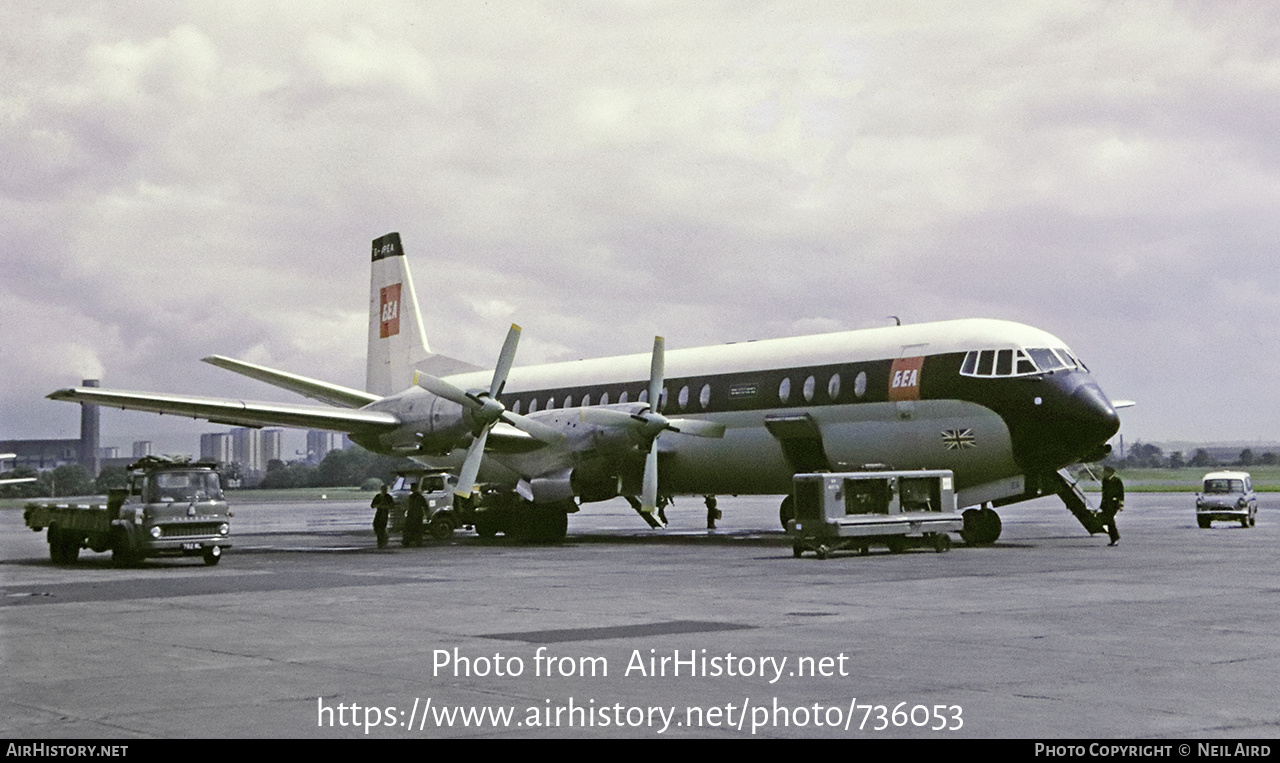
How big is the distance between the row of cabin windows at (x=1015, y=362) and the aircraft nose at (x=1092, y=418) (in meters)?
0.90

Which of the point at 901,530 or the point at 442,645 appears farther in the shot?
the point at 901,530

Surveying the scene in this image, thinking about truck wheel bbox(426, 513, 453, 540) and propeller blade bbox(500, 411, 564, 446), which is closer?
propeller blade bbox(500, 411, 564, 446)

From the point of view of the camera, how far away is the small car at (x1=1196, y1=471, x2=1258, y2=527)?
40.6 metres

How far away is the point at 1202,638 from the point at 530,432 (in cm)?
2302

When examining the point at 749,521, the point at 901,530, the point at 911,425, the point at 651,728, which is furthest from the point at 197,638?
the point at 749,521

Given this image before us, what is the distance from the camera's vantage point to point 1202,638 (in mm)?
A: 13938

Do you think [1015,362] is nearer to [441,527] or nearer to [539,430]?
[539,430]

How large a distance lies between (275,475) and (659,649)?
3350 cm

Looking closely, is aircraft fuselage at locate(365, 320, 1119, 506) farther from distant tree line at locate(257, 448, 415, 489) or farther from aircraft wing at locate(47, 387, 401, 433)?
distant tree line at locate(257, 448, 415, 489)

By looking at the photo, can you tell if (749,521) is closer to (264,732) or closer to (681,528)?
(681,528)

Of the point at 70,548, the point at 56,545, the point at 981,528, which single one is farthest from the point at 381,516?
the point at 981,528

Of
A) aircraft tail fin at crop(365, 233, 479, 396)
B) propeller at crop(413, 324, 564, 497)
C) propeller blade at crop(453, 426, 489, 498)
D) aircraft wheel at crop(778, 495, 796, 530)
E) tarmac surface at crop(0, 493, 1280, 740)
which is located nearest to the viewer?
tarmac surface at crop(0, 493, 1280, 740)

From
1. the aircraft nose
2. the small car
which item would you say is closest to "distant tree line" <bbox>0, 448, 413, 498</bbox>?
the aircraft nose

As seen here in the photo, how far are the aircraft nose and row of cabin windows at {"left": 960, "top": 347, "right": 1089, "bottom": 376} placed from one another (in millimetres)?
899
